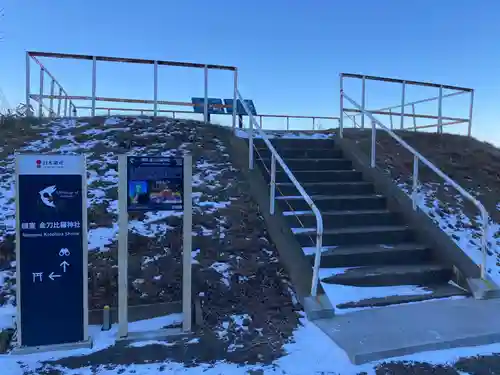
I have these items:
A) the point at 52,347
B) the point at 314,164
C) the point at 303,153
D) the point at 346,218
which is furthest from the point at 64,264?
the point at 303,153

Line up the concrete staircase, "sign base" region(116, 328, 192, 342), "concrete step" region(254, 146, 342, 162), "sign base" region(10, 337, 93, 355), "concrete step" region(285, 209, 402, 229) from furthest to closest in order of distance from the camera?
"concrete step" region(254, 146, 342, 162), "concrete step" region(285, 209, 402, 229), the concrete staircase, "sign base" region(116, 328, 192, 342), "sign base" region(10, 337, 93, 355)

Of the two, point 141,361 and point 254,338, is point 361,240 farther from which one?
point 141,361

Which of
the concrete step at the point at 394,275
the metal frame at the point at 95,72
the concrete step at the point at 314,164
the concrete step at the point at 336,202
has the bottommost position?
the concrete step at the point at 394,275

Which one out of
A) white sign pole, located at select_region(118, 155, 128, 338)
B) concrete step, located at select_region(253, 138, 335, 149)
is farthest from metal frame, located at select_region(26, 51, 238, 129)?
white sign pole, located at select_region(118, 155, 128, 338)

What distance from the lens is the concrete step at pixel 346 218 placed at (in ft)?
20.2

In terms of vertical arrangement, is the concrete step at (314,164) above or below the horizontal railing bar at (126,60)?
below

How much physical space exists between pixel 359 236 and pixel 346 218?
0.37m

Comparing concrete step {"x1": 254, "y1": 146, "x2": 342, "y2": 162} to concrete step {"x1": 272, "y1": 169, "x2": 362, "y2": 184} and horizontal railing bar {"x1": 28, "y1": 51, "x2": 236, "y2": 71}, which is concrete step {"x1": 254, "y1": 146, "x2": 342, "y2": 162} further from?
horizontal railing bar {"x1": 28, "y1": 51, "x2": 236, "y2": 71}

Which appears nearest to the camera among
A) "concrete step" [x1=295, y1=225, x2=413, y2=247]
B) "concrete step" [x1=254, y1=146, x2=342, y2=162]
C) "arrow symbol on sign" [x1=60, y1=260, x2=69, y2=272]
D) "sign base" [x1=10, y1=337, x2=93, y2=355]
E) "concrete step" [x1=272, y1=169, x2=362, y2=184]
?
"sign base" [x1=10, y1=337, x2=93, y2=355]

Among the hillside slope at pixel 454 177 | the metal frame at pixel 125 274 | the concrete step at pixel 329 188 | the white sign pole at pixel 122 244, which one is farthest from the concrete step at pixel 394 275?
the white sign pole at pixel 122 244

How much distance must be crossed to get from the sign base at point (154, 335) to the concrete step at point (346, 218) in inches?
97.2

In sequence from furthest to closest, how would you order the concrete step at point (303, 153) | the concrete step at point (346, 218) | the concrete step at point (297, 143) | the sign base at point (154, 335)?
the concrete step at point (297, 143), the concrete step at point (303, 153), the concrete step at point (346, 218), the sign base at point (154, 335)

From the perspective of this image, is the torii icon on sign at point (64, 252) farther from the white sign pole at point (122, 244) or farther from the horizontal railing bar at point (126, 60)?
the horizontal railing bar at point (126, 60)

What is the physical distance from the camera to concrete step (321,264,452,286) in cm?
528
